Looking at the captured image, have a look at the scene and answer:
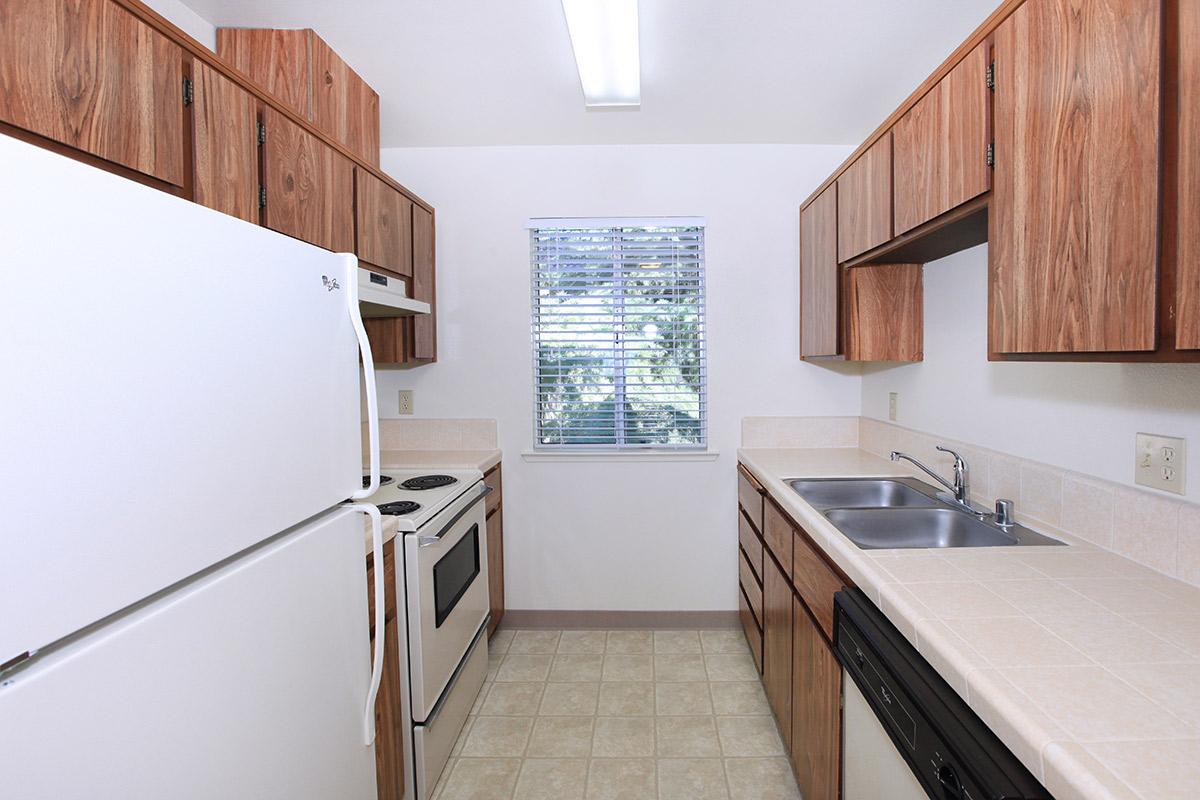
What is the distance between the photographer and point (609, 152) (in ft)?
9.20

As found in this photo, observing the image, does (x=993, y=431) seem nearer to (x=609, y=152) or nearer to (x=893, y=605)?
(x=893, y=605)

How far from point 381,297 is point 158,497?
1.10m

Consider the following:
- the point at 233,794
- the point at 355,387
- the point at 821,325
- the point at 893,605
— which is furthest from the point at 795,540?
the point at 233,794

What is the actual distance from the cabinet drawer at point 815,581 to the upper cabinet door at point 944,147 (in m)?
0.98

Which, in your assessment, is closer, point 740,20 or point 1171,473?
point 1171,473

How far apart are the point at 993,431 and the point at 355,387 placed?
1893 mm

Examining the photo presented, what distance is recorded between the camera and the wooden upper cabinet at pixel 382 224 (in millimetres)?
2053

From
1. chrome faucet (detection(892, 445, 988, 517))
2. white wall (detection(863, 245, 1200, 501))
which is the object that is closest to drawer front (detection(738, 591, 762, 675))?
chrome faucet (detection(892, 445, 988, 517))

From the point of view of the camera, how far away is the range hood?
1.62 meters

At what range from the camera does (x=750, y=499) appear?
98.8 inches

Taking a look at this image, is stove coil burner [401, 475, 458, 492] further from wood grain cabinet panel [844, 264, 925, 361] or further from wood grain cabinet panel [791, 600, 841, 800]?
wood grain cabinet panel [844, 264, 925, 361]

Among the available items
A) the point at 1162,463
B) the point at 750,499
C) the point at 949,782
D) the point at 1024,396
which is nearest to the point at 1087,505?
the point at 1162,463

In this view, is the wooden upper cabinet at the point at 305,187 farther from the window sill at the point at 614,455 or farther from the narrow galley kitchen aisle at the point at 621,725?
the narrow galley kitchen aisle at the point at 621,725

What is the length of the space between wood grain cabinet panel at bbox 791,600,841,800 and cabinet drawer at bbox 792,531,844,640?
5 centimetres
